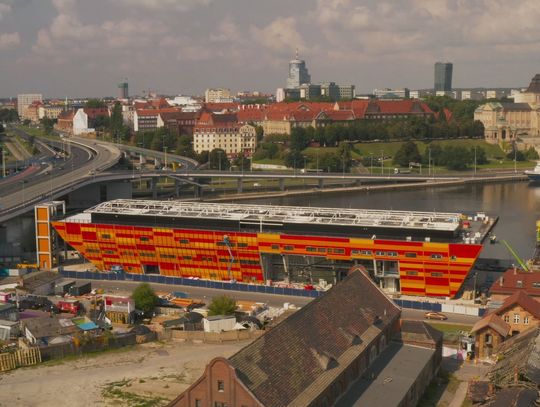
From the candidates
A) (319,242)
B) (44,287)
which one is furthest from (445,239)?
(44,287)

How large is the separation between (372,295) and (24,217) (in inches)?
1392

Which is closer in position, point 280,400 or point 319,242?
point 280,400

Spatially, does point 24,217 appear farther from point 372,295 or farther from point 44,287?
point 372,295

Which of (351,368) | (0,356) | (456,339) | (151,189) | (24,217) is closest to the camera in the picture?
(351,368)

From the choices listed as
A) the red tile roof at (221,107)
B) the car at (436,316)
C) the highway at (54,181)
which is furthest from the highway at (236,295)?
the red tile roof at (221,107)

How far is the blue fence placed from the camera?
29500 millimetres

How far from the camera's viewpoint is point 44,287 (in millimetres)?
30156

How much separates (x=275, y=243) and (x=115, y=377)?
11.8m

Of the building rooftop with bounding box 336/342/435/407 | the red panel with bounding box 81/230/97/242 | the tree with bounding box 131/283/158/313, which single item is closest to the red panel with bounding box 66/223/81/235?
the red panel with bounding box 81/230/97/242

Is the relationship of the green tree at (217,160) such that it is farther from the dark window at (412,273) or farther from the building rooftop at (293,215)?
the dark window at (412,273)

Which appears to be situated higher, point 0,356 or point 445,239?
point 445,239

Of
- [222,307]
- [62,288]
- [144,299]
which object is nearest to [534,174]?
[62,288]

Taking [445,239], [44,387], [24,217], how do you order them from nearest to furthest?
[44,387] < [445,239] < [24,217]

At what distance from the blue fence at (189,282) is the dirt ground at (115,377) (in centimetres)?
645
